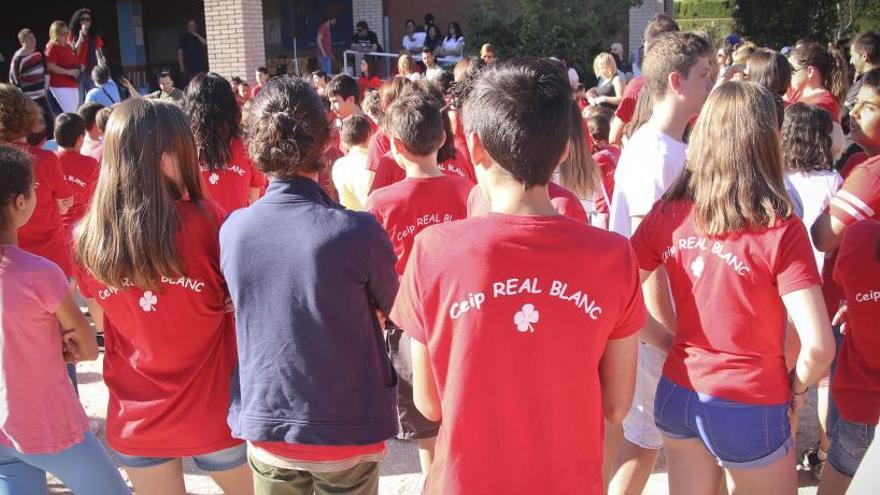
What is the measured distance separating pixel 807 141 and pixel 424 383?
249cm

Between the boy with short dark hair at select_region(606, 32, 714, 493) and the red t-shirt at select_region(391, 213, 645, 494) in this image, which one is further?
the boy with short dark hair at select_region(606, 32, 714, 493)

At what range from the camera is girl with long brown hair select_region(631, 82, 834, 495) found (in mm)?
2301

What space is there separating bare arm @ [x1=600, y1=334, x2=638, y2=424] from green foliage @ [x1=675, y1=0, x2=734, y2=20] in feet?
89.8

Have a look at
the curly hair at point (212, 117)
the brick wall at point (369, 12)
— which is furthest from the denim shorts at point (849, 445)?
the brick wall at point (369, 12)

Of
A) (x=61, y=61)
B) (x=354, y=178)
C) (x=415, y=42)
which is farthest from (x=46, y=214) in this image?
(x=415, y=42)

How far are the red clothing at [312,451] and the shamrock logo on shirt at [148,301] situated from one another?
21.8 inches

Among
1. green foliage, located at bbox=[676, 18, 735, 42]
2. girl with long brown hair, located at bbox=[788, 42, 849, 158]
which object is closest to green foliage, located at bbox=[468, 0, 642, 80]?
green foliage, located at bbox=[676, 18, 735, 42]

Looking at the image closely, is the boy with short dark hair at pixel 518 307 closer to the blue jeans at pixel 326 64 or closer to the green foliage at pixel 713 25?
the blue jeans at pixel 326 64

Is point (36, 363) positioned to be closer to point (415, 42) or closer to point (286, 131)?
point (286, 131)

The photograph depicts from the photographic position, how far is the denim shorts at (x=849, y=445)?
2.80 meters

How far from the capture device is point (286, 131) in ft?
7.75

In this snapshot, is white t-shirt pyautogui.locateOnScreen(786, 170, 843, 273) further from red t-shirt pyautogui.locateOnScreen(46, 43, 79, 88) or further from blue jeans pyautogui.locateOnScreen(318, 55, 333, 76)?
blue jeans pyautogui.locateOnScreen(318, 55, 333, 76)

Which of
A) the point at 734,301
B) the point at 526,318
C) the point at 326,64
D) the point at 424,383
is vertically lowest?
the point at 424,383

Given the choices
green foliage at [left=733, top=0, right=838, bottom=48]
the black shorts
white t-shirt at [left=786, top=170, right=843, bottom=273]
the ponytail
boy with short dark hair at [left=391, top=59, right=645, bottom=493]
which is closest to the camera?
boy with short dark hair at [left=391, top=59, right=645, bottom=493]
